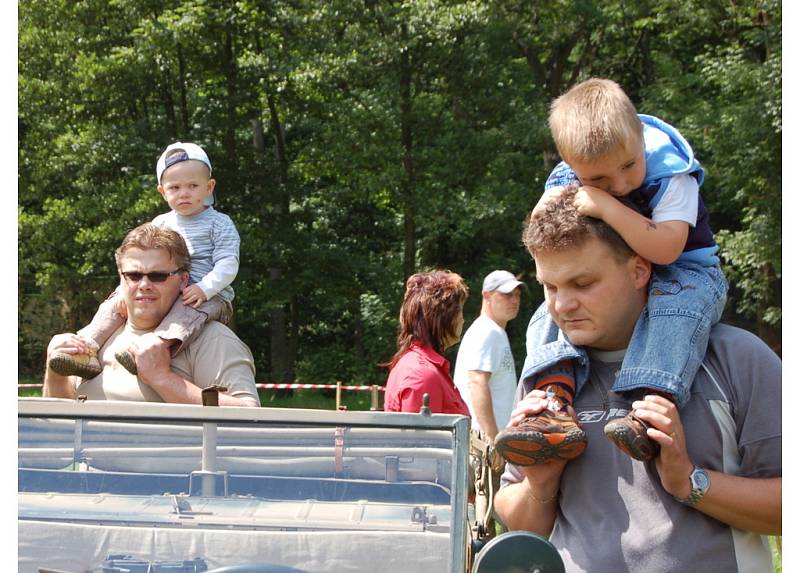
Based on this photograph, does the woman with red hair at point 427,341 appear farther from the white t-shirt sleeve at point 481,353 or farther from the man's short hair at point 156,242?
the man's short hair at point 156,242

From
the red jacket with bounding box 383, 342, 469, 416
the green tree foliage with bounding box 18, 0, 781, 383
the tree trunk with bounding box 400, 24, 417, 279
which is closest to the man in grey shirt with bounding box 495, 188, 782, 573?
the red jacket with bounding box 383, 342, 469, 416

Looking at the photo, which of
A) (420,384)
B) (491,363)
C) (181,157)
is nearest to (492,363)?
(491,363)

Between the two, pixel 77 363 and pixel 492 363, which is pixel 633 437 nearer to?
pixel 77 363

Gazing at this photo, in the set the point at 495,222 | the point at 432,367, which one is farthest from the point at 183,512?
the point at 495,222

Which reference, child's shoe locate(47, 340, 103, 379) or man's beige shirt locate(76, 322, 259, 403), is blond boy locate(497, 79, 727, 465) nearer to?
man's beige shirt locate(76, 322, 259, 403)

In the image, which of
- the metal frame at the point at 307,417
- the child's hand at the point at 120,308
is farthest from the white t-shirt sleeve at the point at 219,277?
the metal frame at the point at 307,417

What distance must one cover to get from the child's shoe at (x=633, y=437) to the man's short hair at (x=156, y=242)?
2.22m

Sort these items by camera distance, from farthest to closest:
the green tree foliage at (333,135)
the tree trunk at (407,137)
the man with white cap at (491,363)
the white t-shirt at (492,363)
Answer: the tree trunk at (407,137) < the green tree foliage at (333,135) < the white t-shirt at (492,363) < the man with white cap at (491,363)

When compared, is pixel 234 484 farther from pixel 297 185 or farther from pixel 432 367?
pixel 297 185

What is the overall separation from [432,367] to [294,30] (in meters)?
18.5

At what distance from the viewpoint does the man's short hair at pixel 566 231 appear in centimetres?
231

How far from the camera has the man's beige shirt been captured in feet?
12.9

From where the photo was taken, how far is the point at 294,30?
22484 millimetres

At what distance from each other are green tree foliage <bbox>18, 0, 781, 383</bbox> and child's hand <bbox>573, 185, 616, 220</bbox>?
60.2ft
